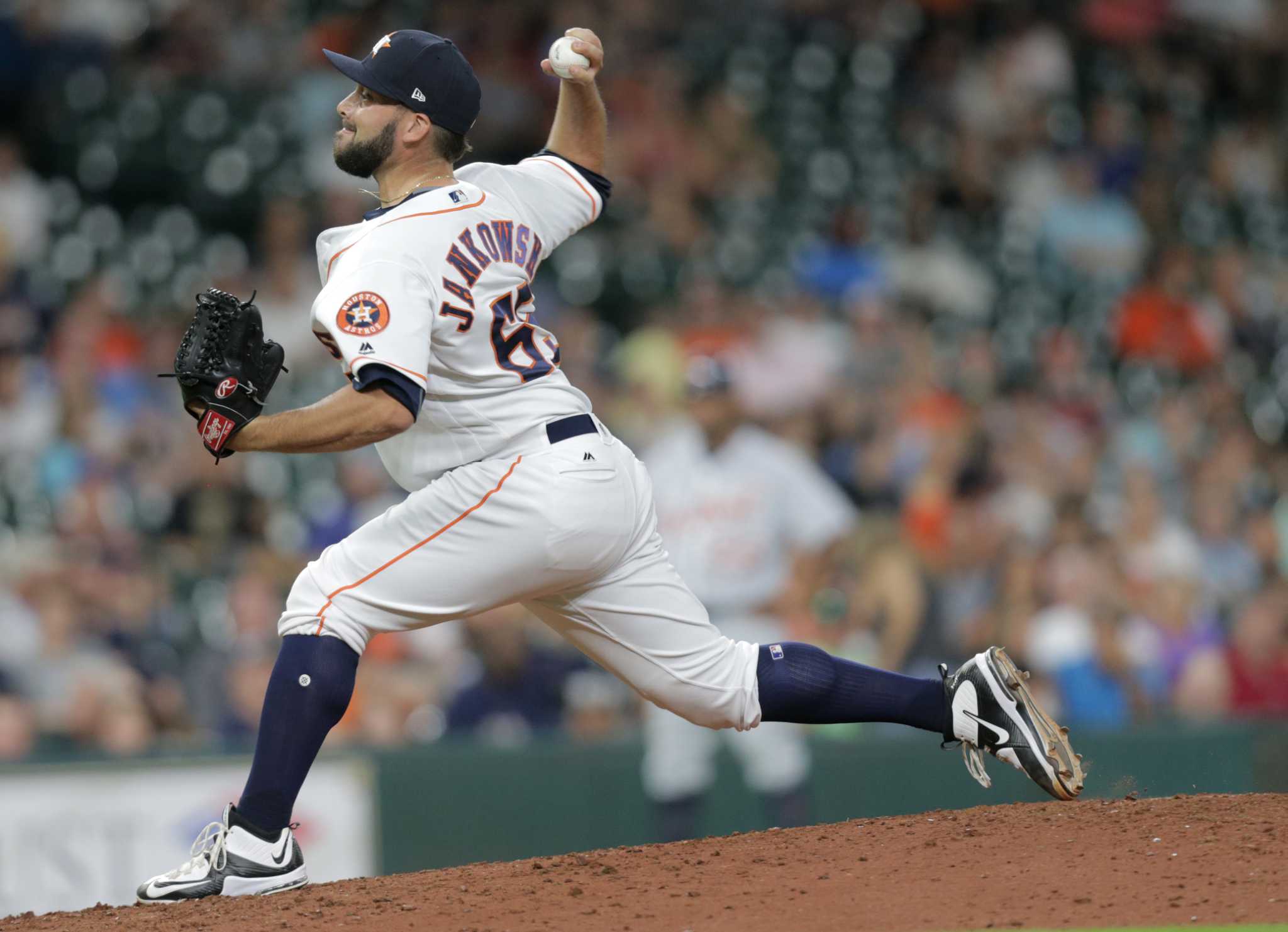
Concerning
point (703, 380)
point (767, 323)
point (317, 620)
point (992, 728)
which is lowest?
point (992, 728)

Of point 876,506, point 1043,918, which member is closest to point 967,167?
point 876,506

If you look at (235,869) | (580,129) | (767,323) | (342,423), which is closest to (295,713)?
(235,869)

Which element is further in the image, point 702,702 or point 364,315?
point 702,702

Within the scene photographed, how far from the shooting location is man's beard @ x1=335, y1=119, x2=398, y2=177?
152 inches

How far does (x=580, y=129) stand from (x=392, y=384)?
1.10 m

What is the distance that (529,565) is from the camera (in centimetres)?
368

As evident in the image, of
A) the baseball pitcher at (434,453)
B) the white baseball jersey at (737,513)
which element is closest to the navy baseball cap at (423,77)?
the baseball pitcher at (434,453)

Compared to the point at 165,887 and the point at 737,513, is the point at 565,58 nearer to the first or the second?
the point at 165,887

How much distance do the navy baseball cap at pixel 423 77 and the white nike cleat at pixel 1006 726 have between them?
177 centimetres

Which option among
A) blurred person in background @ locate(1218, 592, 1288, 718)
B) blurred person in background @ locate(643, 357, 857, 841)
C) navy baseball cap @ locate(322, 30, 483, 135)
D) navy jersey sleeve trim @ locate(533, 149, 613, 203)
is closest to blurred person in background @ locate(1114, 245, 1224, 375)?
blurred person in background @ locate(1218, 592, 1288, 718)

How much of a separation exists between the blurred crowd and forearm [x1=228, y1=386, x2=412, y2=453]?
12.0 feet

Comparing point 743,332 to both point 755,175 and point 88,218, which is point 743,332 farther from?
point 88,218

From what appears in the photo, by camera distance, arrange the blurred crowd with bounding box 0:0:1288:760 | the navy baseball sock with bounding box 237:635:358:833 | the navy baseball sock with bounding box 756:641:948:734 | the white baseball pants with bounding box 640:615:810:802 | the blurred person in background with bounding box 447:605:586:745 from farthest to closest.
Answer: the blurred crowd with bounding box 0:0:1288:760, the blurred person in background with bounding box 447:605:586:745, the white baseball pants with bounding box 640:615:810:802, the navy baseball sock with bounding box 756:641:948:734, the navy baseball sock with bounding box 237:635:358:833

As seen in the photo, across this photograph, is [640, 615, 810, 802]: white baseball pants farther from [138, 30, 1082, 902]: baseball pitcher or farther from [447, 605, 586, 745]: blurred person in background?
[138, 30, 1082, 902]: baseball pitcher
